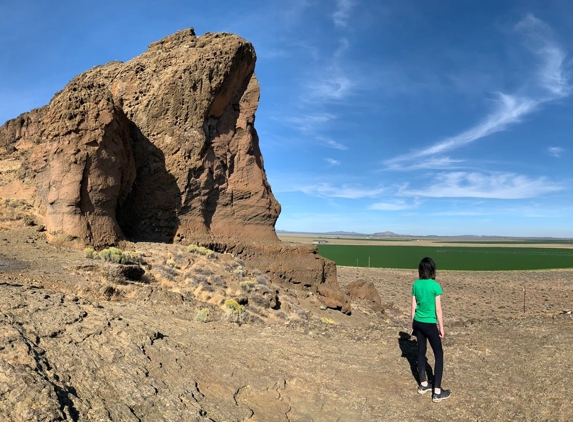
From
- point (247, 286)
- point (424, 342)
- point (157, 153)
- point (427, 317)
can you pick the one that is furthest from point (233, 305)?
point (157, 153)

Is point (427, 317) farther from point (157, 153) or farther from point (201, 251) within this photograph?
point (157, 153)

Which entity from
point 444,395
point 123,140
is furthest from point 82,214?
point 444,395

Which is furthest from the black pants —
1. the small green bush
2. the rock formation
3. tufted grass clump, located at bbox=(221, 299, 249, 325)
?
the rock formation

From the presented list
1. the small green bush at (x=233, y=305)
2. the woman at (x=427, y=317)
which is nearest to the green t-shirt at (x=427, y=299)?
the woman at (x=427, y=317)

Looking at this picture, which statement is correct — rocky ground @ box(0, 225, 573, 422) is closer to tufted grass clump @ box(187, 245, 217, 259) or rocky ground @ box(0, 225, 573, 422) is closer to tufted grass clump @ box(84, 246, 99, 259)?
tufted grass clump @ box(84, 246, 99, 259)

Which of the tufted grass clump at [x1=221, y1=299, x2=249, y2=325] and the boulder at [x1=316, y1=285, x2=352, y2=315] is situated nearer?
the tufted grass clump at [x1=221, y1=299, x2=249, y2=325]

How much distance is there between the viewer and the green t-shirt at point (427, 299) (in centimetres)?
655

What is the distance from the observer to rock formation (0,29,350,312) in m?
15.0

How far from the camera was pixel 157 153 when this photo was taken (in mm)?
19250

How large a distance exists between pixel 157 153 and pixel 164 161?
0.50 meters

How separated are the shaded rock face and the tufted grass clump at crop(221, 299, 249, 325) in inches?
237

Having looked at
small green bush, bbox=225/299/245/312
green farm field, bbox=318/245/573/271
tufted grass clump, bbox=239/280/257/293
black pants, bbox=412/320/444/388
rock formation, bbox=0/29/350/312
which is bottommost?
green farm field, bbox=318/245/573/271

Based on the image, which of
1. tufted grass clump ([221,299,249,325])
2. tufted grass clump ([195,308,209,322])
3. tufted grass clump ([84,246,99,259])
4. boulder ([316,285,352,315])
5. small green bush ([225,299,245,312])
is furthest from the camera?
boulder ([316,285,352,315])

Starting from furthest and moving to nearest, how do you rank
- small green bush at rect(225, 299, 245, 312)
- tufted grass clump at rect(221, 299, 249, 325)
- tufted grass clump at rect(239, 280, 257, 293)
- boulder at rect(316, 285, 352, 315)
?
boulder at rect(316, 285, 352, 315) → tufted grass clump at rect(239, 280, 257, 293) → small green bush at rect(225, 299, 245, 312) → tufted grass clump at rect(221, 299, 249, 325)
